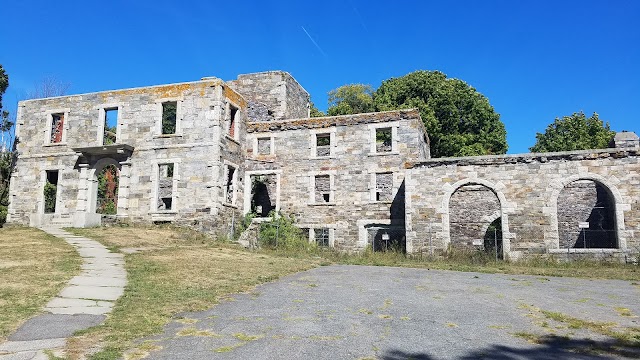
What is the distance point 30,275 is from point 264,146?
55.8 feet

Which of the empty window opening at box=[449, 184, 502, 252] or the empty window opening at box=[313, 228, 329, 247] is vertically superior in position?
the empty window opening at box=[449, 184, 502, 252]

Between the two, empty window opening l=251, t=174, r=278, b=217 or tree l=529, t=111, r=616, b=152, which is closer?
empty window opening l=251, t=174, r=278, b=217

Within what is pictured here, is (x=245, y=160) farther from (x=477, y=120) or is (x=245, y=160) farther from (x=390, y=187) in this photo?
(x=477, y=120)

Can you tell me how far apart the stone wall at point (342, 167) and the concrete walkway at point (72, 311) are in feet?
42.2

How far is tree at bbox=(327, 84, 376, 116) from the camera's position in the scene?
3812 cm

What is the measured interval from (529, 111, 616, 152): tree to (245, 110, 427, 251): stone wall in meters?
15.5

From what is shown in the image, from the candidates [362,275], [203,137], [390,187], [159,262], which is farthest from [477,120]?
[159,262]

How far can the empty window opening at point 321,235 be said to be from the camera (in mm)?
22906

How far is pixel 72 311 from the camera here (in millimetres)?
6379

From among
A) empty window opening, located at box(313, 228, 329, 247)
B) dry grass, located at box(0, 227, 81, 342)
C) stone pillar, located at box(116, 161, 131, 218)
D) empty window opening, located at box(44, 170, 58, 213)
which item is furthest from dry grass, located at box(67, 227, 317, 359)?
empty window opening, located at box(44, 170, 58, 213)

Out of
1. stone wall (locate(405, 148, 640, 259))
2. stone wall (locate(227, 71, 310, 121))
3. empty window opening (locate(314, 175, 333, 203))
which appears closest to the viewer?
stone wall (locate(405, 148, 640, 259))

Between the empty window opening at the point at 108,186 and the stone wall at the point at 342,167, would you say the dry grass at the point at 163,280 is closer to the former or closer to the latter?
the stone wall at the point at 342,167

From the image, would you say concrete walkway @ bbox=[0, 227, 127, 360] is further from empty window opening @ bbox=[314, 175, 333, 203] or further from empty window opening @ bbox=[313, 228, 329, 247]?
empty window opening @ bbox=[314, 175, 333, 203]

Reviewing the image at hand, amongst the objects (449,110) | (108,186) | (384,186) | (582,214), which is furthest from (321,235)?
(108,186)
